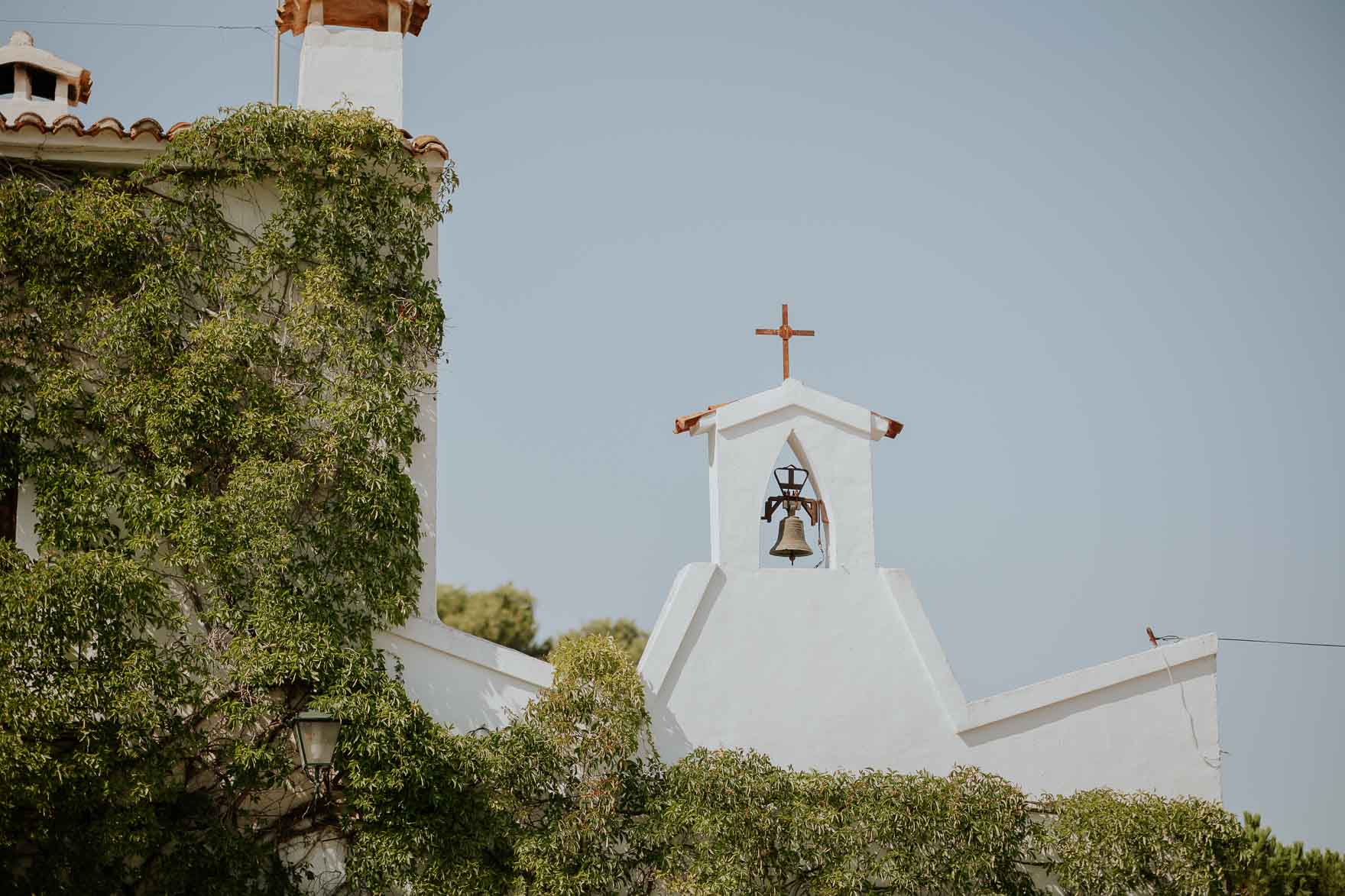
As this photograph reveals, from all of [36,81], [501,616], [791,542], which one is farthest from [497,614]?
[791,542]

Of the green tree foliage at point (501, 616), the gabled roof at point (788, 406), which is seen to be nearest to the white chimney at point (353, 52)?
the gabled roof at point (788, 406)

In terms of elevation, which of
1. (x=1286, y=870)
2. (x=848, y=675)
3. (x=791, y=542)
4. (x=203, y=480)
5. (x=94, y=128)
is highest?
(x=94, y=128)

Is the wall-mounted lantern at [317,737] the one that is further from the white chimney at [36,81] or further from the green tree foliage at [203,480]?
the white chimney at [36,81]

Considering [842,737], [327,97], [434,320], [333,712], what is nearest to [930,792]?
[842,737]

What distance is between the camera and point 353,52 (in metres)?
11.8

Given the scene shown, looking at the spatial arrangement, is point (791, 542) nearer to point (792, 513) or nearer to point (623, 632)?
point (792, 513)

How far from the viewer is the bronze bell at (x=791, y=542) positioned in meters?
11.7

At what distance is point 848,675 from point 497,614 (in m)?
23.0

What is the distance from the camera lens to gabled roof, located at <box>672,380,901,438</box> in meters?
11.4

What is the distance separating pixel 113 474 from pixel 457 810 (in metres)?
3.21

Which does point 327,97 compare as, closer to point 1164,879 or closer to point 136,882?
point 136,882

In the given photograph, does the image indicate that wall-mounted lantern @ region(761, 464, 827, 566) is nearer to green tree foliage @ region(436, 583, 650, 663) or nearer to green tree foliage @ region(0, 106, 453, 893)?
green tree foliage @ region(0, 106, 453, 893)

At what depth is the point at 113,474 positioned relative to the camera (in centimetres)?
1030

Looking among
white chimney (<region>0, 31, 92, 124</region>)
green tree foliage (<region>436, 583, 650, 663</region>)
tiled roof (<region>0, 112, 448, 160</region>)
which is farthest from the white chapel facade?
green tree foliage (<region>436, 583, 650, 663</region>)
